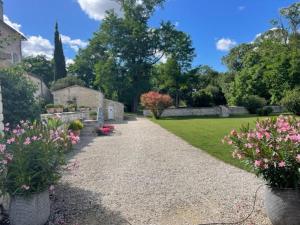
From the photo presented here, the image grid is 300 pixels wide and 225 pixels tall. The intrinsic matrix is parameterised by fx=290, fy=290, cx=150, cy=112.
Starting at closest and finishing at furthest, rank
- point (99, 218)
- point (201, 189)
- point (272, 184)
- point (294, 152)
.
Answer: point (294, 152)
point (272, 184)
point (99, 218)
point (201, 189)

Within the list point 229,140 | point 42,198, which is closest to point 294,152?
point 229,140

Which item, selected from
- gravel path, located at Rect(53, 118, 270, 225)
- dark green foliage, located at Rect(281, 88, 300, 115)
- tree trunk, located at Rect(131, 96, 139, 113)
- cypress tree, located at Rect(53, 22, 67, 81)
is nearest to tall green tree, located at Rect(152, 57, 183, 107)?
tree trunk, located at Rect(131, 96, 139, 113)

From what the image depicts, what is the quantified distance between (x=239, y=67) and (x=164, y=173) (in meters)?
45.3

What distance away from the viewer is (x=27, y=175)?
376cm

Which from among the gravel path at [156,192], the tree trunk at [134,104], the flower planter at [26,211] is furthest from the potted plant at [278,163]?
the tree trunk at [134,104]

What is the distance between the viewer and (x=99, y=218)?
166 inches

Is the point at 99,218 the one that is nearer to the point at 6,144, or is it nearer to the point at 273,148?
the point at 6,144

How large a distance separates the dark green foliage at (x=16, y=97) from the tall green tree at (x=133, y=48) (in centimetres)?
3118

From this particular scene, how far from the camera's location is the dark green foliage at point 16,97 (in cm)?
570

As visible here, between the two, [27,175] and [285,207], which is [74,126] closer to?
[27,175]

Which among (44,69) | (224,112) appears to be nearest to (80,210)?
(224,112)

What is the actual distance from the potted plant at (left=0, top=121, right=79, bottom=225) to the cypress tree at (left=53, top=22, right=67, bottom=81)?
46.7 meters

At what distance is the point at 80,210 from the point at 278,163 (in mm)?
2964

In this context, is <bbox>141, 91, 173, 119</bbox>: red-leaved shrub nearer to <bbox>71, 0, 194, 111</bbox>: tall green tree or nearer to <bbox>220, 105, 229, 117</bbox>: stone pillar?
<bbox>220, 105, 229, 117</bbox>: stone pillar
